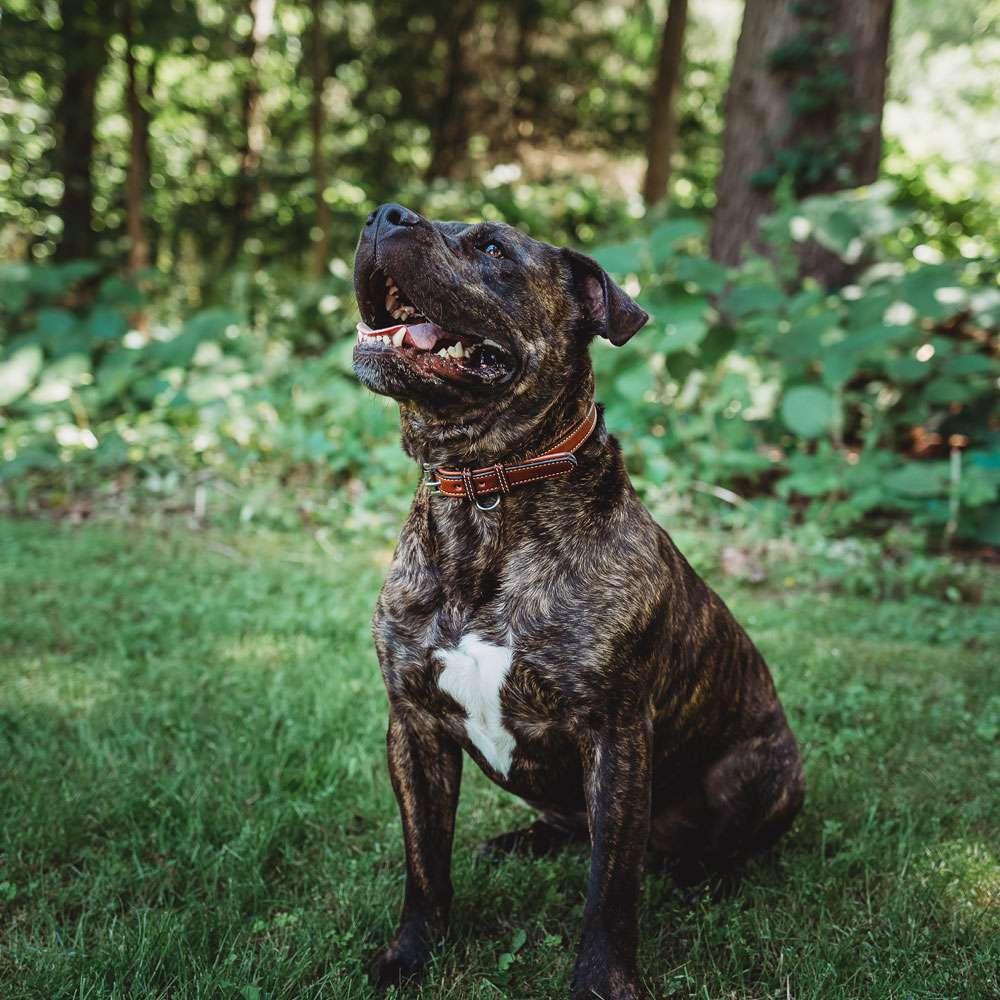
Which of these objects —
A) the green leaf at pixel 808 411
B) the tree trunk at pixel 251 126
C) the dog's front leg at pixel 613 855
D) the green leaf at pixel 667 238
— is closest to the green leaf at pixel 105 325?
the green leaf at pixel 667 238

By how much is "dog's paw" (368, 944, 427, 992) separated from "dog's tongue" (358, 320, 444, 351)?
1469mm

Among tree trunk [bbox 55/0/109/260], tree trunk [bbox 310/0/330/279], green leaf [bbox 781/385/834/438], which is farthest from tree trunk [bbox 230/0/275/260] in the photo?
green leaf [bbox 781/385/834/438]

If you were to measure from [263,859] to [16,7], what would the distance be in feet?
33.3

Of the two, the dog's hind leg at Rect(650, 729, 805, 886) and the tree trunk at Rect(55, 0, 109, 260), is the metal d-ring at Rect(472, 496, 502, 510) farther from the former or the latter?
the tree trunk at Rect(55, 0, 109, 260)

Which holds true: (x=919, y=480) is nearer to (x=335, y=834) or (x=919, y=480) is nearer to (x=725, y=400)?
(x=725, y=400)

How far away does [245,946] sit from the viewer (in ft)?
7.25

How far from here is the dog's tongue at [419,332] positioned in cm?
228

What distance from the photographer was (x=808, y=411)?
5.97m

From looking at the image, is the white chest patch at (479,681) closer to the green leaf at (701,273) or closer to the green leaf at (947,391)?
the green leaf at (701,273)

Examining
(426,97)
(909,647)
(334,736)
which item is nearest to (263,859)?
(334,736)

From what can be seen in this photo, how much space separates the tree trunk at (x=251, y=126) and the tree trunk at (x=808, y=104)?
7.09 m

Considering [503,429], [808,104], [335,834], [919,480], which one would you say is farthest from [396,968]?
[808,104]

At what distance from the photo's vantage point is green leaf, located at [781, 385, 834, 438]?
5.94 meters

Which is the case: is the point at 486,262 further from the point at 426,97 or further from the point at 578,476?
the point at 426,97
